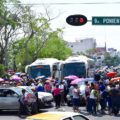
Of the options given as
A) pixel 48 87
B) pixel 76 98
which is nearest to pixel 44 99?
pixel 76 98

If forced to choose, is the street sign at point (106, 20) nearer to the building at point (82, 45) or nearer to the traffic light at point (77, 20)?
the traffic light at point (77, 20)

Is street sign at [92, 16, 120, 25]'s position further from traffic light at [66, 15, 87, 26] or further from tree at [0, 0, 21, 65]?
tree at [0, 0, 21, 65]

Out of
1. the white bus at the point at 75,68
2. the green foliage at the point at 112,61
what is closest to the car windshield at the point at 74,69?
the white bus at the point at 75,68

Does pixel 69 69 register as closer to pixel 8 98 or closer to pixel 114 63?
pixel 8 98

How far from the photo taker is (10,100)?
24875 millimetres

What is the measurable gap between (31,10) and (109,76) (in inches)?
1078

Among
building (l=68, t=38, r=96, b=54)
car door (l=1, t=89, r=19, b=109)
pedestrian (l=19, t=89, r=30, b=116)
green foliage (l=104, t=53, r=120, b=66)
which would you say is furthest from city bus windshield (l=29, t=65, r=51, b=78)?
building (l=68, t=38, r=96, b=54)

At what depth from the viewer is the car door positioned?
24.8 meters

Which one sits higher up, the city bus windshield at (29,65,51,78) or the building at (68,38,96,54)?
the building at (68,38,96,54)

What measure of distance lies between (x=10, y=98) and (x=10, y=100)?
11 cm

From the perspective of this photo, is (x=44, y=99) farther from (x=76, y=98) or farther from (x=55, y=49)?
(x=55, y=49)

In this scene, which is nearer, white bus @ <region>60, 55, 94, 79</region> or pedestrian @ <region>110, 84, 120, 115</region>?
pedestrian @ <region>110, 84, 120, 115</region>

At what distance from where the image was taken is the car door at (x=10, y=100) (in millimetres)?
24812

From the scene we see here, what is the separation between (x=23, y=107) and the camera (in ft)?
80.3
